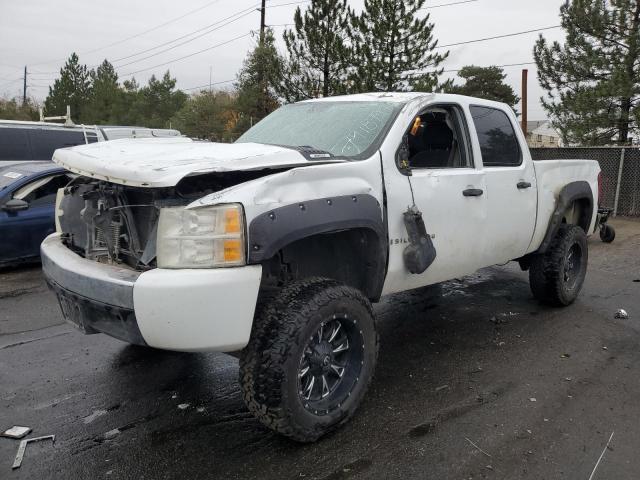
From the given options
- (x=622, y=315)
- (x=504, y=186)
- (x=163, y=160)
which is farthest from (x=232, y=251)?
(x=622, y=315)

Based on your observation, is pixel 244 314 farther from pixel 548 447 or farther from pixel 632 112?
pixel 632 112

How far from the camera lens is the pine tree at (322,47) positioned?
20078 mm

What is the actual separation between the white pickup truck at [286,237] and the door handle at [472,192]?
1 cm

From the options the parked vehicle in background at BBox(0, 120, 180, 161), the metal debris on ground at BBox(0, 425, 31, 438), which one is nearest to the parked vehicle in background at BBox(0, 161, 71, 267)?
the parked vehicle in background at BBox(0, 120, 180, 161)

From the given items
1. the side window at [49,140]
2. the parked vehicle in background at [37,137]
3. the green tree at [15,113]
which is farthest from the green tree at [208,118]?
the side window at [49,140]

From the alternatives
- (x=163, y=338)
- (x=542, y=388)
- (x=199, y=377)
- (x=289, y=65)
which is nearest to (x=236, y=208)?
(x=163, y=338)

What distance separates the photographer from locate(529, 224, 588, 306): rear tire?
17.6 feet

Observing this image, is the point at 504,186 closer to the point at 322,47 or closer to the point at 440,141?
the point at 440,141

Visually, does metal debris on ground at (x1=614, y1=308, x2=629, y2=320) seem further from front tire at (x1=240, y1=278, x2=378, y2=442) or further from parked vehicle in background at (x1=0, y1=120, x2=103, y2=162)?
parked vehicle in background at (x1=0, y1=120, x2=103, y2=162)

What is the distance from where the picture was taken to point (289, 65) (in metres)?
21.5

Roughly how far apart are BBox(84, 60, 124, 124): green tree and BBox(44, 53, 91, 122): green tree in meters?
0.59

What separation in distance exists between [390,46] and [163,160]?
18.0 m

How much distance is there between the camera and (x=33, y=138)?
1091cm

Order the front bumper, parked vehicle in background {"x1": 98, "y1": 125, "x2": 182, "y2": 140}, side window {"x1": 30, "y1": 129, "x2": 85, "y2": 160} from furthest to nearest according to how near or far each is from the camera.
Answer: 1. parked vehicle in background {"x1": 98, "y1": 125, "x2": 182, "y2": 140}
2. side window {"x1": 30, "y1": 129, "x2": 85, "y2": 160}
3. the front bumper
